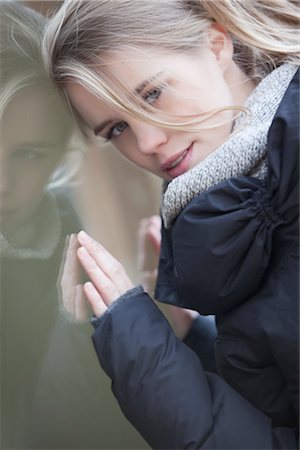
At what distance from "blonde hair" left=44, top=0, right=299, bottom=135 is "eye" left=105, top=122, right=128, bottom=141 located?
0.26ft

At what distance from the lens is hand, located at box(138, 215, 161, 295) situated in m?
1.67

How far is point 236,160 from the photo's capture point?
116cm

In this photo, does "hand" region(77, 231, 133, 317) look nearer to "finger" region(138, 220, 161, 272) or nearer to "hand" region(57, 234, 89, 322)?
"hand" region(57, 234, 89, 322)

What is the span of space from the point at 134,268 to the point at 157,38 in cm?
54

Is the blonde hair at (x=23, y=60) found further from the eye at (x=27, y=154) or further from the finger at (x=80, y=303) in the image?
the finger at (x=80, y=303)

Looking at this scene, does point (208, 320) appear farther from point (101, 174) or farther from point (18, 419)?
point (18, 419)

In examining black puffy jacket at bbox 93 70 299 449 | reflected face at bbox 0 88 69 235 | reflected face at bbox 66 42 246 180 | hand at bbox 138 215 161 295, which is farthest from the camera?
hand at bbox 138 215 161 295

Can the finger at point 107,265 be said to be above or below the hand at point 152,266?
above

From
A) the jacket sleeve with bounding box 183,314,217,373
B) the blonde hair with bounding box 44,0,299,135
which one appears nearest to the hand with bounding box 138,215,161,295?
the jacket sleeve with bounding box 183,314,217,373

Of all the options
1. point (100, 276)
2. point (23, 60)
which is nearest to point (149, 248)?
point (100, 276)

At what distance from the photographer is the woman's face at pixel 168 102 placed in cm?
130

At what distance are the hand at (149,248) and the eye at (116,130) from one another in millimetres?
380

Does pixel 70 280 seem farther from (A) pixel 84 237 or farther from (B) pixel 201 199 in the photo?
(B) pixel 201 199

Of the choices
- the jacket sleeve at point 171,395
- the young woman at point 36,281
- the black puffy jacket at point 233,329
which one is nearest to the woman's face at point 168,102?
the young woman at point 36,281
